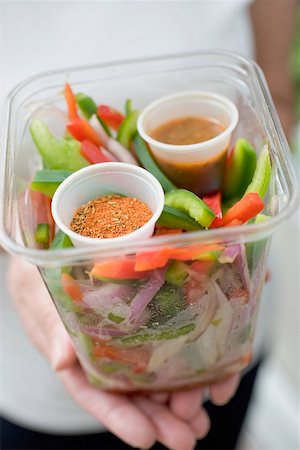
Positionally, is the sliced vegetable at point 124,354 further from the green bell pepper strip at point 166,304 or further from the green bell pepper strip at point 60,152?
the green bell pepper strip at point 60,152

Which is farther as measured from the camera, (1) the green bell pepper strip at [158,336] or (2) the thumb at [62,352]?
(2) the thumb at [62,352]

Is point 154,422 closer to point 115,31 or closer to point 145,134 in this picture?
point 145,134

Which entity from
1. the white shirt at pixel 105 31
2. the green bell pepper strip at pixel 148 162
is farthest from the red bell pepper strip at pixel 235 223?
the white shirt at pixel 105 31

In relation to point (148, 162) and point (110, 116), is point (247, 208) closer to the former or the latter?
point (148, 162)

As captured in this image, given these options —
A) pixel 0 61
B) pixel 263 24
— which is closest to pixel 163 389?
pixel 0 61

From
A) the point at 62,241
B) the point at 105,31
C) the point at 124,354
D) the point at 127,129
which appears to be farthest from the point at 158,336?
the point at 105,31
